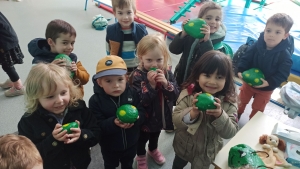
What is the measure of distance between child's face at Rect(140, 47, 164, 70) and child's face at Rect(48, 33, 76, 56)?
58 centimetres

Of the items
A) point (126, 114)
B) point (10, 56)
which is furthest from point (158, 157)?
point (10, 56)

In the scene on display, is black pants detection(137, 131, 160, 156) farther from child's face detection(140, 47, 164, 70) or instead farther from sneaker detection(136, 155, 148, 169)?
child's face detection(140, 47, 164, 70)

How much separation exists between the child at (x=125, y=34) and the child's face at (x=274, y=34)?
1.07 meters

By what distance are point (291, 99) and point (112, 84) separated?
2026 mm

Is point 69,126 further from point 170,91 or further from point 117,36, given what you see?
point 117,36

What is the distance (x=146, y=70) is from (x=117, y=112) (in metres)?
0.40

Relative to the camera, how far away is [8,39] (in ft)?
7.54

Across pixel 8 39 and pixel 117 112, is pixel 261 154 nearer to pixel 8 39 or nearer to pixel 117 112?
pixel 117 112

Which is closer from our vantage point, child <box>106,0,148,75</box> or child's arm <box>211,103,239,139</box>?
child's arm <box>211,103,239,139</box>

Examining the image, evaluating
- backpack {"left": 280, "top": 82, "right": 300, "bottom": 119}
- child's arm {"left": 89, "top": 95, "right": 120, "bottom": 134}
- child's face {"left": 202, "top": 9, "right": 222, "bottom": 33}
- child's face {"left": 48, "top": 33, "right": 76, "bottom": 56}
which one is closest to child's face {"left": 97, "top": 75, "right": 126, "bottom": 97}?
child's arm {"left": 89, "top": 95, "right": 120, "bottom": 134}

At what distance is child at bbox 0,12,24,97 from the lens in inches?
89.0

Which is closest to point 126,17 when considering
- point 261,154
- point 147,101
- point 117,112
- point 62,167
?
point 147,101

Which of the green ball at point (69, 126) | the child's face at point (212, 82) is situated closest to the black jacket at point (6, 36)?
the green ball at point (69, 126)

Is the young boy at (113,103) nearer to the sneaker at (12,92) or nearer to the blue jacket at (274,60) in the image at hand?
the blue jacket at (274,60)
